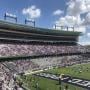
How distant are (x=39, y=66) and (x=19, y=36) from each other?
15606 mm

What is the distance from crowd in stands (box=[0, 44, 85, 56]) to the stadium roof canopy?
9.95 ft

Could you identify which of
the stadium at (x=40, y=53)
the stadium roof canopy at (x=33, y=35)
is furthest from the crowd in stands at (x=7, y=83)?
the stadium roof canopy at (x=33, y=35)

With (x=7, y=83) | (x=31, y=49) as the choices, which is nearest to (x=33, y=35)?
(x=31, y=49)

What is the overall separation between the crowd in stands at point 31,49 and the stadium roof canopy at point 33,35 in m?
3.03

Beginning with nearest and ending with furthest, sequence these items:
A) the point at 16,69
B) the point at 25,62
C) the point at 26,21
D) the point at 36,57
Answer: the point at 16,69 → the point at 25,62 → the point at 36,57 → the point at 26,21

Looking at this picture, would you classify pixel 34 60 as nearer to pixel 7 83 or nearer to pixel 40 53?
pixel 40 53

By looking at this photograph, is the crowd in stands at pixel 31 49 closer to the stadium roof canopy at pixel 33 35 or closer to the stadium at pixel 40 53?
the stadium at pixel 40 53

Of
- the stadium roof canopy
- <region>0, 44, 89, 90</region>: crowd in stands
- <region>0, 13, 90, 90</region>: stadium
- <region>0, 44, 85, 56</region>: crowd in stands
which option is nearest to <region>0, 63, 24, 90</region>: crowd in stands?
<region>0, 13, 90, 90</region>: stadium

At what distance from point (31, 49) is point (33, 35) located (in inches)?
327

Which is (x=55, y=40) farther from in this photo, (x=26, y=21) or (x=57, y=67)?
(x=57, y=67)

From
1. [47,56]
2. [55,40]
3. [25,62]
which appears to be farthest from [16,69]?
[55,40]

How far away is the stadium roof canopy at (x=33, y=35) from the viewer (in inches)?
3243

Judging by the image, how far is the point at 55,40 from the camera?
10769 cm

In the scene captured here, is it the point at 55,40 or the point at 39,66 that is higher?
the point at 55,40
